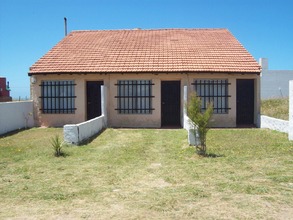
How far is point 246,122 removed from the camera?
16281 mm

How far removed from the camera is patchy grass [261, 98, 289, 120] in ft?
60.4

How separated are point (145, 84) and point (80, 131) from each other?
5647 millimetres

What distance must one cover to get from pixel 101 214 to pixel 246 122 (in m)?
12.9

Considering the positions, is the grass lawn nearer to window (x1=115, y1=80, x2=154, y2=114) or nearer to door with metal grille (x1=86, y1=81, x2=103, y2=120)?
window (x1=115, y1=80, x2=154, y2=114)

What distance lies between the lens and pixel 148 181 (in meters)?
6.34

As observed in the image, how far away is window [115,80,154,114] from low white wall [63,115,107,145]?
2.63m

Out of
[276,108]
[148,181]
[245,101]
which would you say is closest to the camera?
[148,181]

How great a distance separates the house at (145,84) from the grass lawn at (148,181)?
503 cm

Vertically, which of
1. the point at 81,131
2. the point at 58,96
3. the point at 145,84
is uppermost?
the point at 145,84

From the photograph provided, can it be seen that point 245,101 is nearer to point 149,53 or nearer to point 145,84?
point 145,84

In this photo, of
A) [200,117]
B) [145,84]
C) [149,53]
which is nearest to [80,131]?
[200,117]

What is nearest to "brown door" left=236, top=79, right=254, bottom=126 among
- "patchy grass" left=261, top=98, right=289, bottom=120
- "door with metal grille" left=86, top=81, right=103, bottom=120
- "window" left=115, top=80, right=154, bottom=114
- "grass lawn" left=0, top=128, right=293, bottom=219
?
"patchy grass" left=261, top=98, right=289, bottom=120

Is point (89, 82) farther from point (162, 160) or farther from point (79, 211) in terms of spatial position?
point (79, 211)

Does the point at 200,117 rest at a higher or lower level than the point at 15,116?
higher
